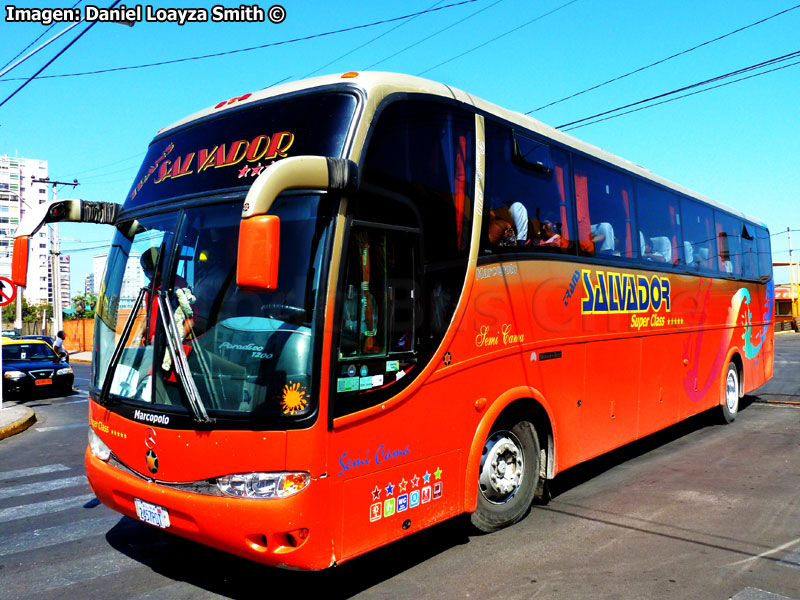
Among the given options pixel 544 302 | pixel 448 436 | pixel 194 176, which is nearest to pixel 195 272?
pixel 194 176

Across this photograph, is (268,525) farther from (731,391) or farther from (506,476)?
(731,391)

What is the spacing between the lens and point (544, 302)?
620 cm

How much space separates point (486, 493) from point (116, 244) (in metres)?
3.58

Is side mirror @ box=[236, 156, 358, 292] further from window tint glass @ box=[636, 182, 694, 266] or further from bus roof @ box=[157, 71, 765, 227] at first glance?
window tint glass @ box=[636, 182, 694, 266]

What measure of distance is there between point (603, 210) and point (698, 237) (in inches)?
133

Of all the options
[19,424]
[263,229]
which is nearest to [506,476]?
[263,229]

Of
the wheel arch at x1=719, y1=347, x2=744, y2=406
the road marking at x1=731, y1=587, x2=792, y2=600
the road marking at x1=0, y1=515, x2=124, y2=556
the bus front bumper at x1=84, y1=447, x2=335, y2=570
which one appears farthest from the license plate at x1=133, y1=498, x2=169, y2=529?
the wheel arch at x1=719, y1=347, x2=744, y2=406

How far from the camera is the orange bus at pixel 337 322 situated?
3943mm

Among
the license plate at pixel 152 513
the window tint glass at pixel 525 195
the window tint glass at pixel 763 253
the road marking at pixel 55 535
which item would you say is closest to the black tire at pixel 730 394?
the window tint glass at pixel 763 253

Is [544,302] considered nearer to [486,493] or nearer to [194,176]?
[486,493]

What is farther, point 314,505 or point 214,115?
point 214,115

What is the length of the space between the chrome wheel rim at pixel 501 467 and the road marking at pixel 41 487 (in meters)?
5.07

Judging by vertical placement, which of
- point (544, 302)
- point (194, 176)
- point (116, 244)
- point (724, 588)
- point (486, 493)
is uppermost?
point (194, 176)

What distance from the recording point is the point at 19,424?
12.5m
